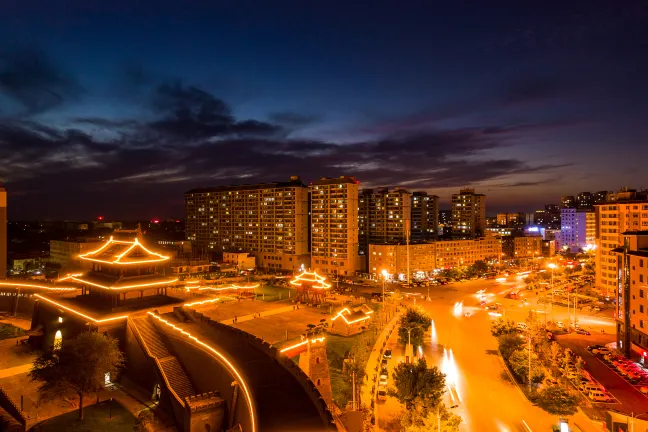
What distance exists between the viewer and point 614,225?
1843 inches

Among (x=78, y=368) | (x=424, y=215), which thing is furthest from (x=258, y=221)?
(x=78, y=368)

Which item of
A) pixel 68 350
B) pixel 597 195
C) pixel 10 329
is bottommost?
pixel 10 329

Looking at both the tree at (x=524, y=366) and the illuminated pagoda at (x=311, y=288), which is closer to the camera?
the tree at (x=524, y=366)

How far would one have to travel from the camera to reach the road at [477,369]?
2050cm

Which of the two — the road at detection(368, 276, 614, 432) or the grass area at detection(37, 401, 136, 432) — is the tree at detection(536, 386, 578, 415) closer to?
the road at detection(368, 276, 614, 432)

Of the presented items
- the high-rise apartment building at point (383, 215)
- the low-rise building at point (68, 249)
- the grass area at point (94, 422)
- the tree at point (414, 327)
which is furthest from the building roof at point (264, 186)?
the grass area at point (94, 422)

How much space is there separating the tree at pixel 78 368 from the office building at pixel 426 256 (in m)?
45.4

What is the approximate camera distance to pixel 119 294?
25375 mm

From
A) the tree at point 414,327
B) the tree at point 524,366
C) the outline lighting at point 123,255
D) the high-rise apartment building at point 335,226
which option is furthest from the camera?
the high-rise apartment building at point 335,226

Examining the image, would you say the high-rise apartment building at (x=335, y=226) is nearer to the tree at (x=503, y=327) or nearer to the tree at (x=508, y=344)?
the tree at (x=503, y=327)

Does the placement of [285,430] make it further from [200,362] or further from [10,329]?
[10,329]

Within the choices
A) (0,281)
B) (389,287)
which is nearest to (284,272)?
(389,287)

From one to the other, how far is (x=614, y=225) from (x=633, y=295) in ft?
69.4

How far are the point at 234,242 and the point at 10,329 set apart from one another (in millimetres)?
45755
